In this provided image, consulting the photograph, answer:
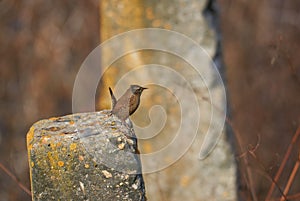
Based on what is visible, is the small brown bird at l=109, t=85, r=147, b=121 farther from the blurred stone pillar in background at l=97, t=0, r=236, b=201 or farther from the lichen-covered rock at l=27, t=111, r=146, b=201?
the blurred stone pillar in background at l=97, t=0, r=236, b=201

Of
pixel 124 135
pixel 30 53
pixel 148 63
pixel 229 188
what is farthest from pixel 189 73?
pixel 30 53

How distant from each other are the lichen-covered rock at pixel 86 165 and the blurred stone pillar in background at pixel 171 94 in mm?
1932

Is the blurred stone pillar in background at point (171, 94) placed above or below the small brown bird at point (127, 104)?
below

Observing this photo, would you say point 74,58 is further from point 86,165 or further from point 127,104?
point 86,165

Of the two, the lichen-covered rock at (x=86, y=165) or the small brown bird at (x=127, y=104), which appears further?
the small brown bird at (x=127, y=104)

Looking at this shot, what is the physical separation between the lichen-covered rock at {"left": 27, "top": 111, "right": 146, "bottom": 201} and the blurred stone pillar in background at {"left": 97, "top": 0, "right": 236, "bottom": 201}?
1.93 metres

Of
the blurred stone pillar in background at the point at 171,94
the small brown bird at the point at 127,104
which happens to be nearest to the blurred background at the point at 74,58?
the blurred stone pillar in background at the point at 171,94

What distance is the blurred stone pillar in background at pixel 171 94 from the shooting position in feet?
12.5

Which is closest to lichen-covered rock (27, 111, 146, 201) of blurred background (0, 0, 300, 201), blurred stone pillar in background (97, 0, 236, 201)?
blurred stone pillar in background (97, 0, 236, 201)

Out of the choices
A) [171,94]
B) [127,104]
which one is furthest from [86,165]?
[171,94]

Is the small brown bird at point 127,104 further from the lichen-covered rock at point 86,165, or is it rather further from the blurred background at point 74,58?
the blurred background at point 74,58

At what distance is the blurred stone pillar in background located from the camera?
3.81 metres

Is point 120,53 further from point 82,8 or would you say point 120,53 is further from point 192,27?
point 82,8

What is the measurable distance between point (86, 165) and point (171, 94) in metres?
2.22
